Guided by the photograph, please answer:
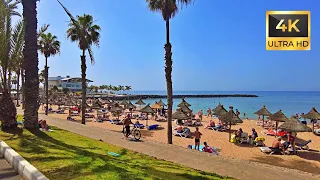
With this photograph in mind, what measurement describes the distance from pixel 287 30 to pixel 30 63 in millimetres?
12389

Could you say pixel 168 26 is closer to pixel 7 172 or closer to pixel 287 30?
pixel 287 30

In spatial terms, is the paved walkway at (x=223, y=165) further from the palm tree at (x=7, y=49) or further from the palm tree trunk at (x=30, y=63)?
the palm tree at (x=7, y=49)

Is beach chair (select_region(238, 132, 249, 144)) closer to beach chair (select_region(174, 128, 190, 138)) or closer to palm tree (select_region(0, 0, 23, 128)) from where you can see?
beach chair (select_region(174, 128, 190, 138))

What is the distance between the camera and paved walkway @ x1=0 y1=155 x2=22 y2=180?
506 centimetres

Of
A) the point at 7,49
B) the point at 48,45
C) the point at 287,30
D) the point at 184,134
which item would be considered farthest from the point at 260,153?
the point at 48,45

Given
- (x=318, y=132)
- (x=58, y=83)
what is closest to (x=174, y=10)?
(x=318, y=132)

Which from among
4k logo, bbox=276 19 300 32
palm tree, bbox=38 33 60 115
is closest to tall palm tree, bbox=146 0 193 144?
4k logo, bbox=276 19 300 32

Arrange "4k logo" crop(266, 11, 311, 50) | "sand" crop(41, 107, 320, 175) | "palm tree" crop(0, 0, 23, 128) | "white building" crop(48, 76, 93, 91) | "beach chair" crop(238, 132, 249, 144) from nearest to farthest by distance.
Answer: "palm tree" crop(0, 0, 23, 128) → "4k logo" crop(266, 11, 311, 50) → "sand" crop(41, 107, 320, 175) → "beach chair" crop(238, 132, 249, 144) → "white building" crop(48, 76, 93, 91)

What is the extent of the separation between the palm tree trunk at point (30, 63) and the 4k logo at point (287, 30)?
11179 mm

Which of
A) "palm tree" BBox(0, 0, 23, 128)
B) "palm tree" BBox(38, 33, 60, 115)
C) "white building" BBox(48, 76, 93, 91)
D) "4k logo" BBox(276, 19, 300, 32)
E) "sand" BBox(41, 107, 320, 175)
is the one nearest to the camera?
"palm tree" BBox(0, 0, 23, 128)

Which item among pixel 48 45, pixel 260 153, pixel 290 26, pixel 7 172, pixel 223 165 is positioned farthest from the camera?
pixel 48 45

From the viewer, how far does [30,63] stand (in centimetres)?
1095

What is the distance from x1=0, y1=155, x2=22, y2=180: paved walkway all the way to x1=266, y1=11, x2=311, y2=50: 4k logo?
1197 centimetres

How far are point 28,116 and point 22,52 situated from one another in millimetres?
2973
